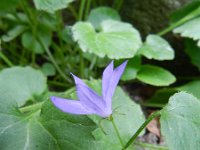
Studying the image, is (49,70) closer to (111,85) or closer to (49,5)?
(49,5)

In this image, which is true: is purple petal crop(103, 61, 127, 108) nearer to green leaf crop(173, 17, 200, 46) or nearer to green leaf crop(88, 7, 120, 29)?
green leaf crop(173, 17, 200, 46)

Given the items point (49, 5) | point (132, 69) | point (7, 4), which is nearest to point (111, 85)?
point (49, 5)

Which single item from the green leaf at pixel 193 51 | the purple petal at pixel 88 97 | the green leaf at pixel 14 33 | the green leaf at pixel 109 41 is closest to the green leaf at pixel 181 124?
the purple petal at pixel 88 97

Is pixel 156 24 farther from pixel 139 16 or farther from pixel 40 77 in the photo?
pixel 40 77

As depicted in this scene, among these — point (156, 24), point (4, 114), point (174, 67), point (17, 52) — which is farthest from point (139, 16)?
point (4, 114)

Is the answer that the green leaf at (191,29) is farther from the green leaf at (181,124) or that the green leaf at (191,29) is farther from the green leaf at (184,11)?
the green leaf at (181,124)

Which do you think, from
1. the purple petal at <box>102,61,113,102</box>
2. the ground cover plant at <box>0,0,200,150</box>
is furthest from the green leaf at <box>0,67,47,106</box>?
the purple petal at <box>102,61,113,102</box>
